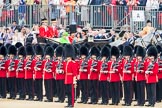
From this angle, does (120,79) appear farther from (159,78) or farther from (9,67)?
(9,67)

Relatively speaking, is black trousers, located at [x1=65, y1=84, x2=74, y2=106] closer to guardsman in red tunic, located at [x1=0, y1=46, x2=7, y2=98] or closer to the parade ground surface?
the parade ground surface

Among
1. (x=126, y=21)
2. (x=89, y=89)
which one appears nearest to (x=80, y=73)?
(x=89, y=89)

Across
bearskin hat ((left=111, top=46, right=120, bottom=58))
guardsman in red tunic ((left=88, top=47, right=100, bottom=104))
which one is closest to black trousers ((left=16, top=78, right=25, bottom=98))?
guardsman in red tunic ((left=88, top=47, right=100, bottom=104))

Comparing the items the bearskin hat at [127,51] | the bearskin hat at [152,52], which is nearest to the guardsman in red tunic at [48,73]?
the bearskin hat at [127,51]

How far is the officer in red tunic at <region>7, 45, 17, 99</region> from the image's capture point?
32.8 m

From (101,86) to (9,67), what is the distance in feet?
11.0

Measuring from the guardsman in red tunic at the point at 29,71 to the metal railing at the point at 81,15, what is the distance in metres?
7.05

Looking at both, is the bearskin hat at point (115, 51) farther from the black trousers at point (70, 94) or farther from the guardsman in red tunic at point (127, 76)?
the black trousers at point (70, 94)

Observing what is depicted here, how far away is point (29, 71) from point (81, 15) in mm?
8068

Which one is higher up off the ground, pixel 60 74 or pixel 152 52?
pixel 152 52

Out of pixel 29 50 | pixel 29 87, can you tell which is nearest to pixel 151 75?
pixel 29 87

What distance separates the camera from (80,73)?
3150cm

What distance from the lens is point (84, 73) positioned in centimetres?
3148

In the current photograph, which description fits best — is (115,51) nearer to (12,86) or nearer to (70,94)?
(70,94)
